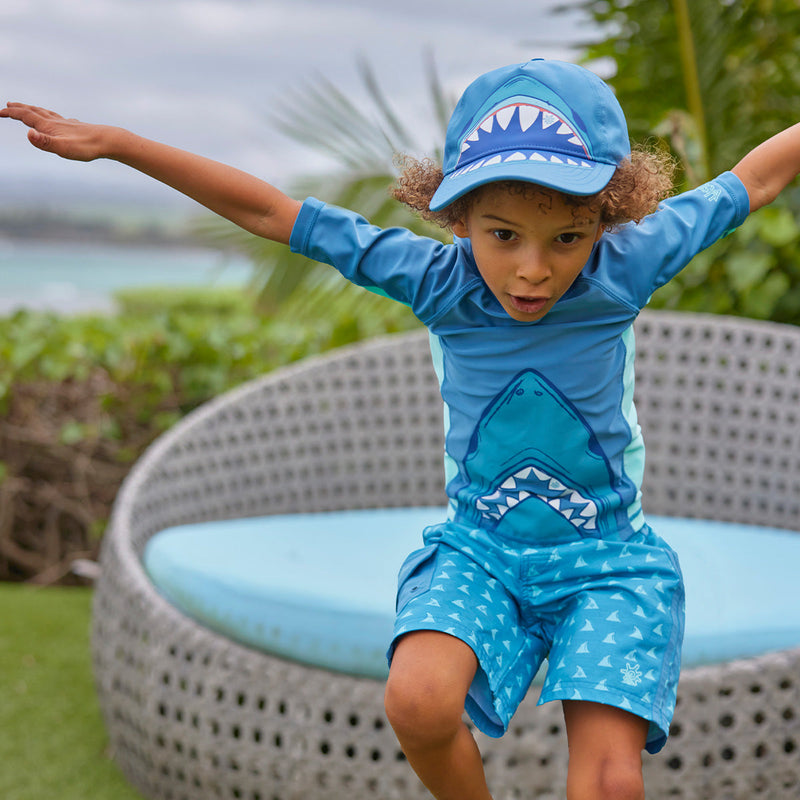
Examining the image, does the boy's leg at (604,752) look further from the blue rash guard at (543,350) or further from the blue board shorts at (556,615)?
the blue rash guard at (543,350)

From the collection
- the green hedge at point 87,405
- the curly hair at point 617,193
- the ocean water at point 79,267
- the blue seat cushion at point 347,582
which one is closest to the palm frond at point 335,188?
the green hedge at point 87,405

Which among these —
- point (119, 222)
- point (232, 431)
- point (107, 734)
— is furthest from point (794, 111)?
point (119, 222)

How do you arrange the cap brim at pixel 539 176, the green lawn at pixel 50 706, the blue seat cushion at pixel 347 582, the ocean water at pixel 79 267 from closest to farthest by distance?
the cap brim at pixel 539 176 < the blue seat cushion at pixel 347 582 < the green lawn at pixel 50 706 < the ocean water at pixel 79 267

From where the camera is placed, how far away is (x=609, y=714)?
119 cm

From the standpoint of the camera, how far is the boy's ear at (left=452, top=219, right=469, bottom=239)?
131 cm

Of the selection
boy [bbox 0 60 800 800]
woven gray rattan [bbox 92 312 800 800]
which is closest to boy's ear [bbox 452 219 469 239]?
boy [bbox 0 60 800 800]

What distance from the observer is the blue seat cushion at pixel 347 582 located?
1.75 metres

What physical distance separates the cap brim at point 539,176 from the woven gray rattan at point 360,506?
2.90 feet

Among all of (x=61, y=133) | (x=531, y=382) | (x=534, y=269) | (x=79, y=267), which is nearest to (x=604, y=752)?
(x=531, y=382)

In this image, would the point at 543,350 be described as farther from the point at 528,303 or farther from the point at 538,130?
the point at 538,130

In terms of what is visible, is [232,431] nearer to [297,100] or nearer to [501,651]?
[297,100]

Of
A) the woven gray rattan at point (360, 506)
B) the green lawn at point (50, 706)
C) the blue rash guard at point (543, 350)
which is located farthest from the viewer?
the green lawn at point (50, 706)

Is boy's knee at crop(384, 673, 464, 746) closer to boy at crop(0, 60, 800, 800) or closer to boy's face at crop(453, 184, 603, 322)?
boy at crop(0, 60, 800, 800)

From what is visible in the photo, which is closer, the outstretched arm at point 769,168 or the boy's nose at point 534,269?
the boy's nose at point 534,269
